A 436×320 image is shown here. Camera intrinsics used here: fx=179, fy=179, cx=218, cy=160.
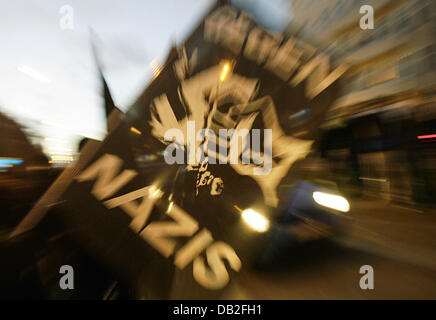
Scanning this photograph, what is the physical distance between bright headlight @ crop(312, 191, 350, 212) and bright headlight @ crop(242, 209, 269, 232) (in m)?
0.65

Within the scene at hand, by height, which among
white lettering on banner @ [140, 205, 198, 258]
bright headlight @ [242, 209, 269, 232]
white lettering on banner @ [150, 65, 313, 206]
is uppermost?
white lettering on banner @ [150, 65, 313, 206]

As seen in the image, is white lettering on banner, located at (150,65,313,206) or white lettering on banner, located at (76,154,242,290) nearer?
white lettering on banner, located at (76,154,242,290)

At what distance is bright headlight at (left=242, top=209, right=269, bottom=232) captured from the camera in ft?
6.09

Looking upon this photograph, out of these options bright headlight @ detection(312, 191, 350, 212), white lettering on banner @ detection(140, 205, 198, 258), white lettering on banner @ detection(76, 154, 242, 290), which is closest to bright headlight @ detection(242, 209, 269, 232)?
white lettering on banner @ detection(76, 154, 242, 290)

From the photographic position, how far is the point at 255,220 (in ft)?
6.37

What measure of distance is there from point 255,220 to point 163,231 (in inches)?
57.7

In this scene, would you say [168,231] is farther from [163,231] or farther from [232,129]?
[232,129]

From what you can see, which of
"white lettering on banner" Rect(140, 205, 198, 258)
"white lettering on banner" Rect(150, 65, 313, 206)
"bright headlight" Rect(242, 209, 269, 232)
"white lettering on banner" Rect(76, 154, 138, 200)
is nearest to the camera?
"bright headlight" Rect(242, 209, 269, 232)

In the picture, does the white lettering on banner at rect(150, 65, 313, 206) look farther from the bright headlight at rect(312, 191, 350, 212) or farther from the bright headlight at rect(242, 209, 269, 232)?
the bright headlight at rect(312, 191, 350, 212)

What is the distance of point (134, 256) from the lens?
7.13 ft

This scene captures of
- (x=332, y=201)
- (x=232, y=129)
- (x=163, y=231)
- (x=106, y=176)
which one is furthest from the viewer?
(x=163, y=231)

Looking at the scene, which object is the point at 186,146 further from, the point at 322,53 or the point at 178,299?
the point at 322,53

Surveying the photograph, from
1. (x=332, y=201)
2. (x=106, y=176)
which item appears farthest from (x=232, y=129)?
(x=106, y=176)

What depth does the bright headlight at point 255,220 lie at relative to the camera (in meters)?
1.86
